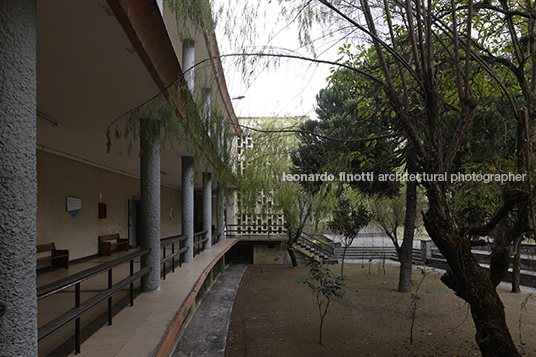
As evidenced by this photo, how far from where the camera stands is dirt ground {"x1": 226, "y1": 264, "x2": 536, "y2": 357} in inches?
223

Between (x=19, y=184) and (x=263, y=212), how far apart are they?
31.1ft

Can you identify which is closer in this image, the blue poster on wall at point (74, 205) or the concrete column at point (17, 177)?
the concrete column at point (17, 177)

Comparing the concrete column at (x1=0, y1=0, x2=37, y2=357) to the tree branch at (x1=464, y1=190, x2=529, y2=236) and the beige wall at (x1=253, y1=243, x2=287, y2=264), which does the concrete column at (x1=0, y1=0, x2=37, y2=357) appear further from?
the beige wall at (x1=253, y1=243, x2=287, y2=264)

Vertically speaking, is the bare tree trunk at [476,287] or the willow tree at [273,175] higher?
the willow tree at [273,175]

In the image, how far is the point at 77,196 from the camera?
9016 mm

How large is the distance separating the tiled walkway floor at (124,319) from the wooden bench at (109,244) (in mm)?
3483

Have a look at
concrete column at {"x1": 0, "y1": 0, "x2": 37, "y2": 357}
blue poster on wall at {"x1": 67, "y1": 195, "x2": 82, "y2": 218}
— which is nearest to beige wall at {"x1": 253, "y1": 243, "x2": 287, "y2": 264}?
blue poster on wall at {"x1": 67, "y1": 195, "x2": 82, "y2": 218}

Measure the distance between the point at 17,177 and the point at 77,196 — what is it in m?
8.34

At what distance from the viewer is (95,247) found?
33.0ft

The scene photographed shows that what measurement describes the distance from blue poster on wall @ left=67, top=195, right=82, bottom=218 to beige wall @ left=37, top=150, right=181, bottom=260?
0.33 feet

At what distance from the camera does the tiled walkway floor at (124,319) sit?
123 inches

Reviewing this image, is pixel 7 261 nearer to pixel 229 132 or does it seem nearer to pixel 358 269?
pixel 229 132

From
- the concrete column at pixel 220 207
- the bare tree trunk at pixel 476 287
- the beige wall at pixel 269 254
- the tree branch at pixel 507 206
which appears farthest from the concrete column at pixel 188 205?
the beige wall at pixel 269 254

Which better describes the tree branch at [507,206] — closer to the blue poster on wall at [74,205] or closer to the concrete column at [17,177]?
the concrete column at [17,177]
